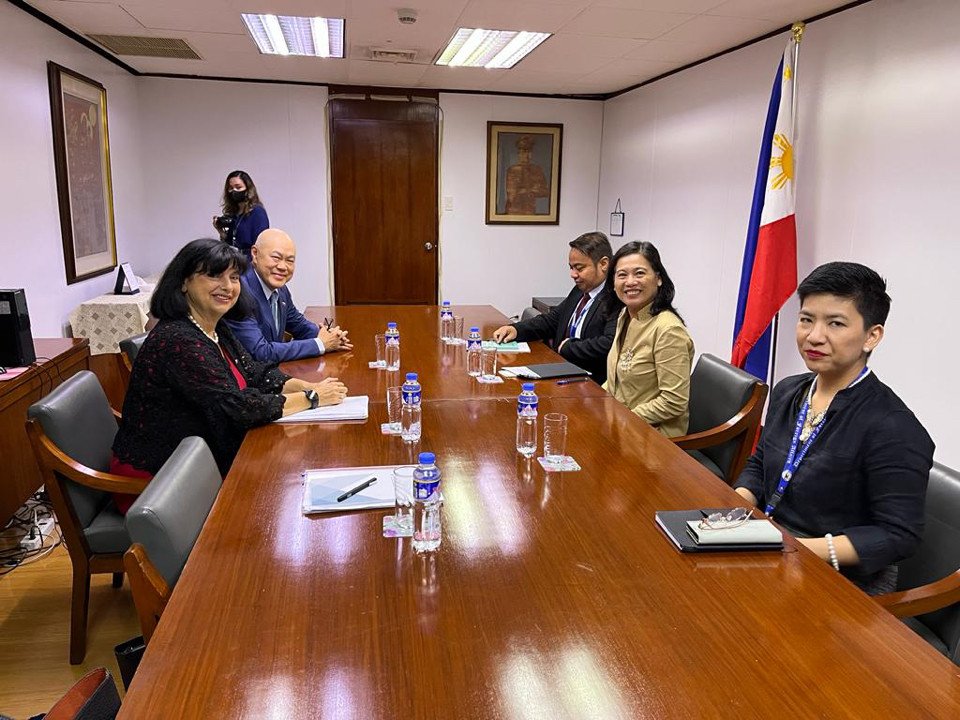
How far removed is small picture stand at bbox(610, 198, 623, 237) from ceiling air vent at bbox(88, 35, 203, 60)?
3.75 metres

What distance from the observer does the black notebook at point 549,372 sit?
274 cm

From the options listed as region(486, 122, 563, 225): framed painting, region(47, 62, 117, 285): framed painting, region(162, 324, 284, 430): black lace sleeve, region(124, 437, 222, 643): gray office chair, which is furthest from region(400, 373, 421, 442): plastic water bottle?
region(486, 122, 563, 225): framed painting

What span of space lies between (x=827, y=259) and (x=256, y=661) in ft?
12.0


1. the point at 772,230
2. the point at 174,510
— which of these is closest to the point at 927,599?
the point at 174,510

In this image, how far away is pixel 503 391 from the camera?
2512 mm

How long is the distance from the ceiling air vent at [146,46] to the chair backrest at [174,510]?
12.8 ft

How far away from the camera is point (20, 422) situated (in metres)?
2.79

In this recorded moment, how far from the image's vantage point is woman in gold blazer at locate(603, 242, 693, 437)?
252 cm

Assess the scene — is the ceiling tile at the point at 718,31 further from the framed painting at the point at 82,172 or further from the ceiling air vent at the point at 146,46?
the framed painting at the point at 82,172

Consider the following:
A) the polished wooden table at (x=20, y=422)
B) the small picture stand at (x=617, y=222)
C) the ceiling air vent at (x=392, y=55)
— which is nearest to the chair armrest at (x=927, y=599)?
the polished wooden table at (x=20, y=422)

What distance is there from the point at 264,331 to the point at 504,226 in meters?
3.96

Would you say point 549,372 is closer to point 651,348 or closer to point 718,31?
point 651,348

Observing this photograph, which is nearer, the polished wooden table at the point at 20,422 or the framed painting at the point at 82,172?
the polished wooden table at the point at 20,422

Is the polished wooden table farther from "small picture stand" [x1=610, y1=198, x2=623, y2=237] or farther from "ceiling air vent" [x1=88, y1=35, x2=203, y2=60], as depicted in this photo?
"small picture stand" [x1=610, y1=198, x2=623, y2=237]
